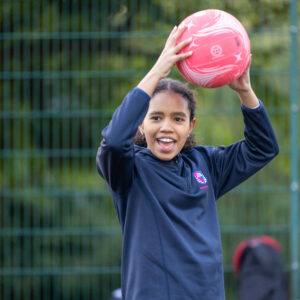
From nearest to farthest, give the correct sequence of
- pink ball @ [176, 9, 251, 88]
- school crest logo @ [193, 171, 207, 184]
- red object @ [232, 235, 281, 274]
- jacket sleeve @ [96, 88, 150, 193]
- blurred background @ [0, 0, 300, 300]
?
jacket sleeve @ [96, 88, 150, 193]
pink ball @ [176, 9, 251, 88]
school crest logo @ [193, 171, 207, 184]
red object @ [232, 235, 281, 274]
blurred background @ [0, 0, 300, 300]

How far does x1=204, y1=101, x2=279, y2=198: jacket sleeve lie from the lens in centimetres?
269

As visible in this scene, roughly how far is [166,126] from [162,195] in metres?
Result: 0.27

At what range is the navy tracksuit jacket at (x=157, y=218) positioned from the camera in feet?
7.76

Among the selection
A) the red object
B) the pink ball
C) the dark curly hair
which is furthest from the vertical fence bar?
the pink ball

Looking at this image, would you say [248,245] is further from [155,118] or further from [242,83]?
[155,118]

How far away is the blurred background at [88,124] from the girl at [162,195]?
2315 mm

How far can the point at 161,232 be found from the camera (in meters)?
2.41

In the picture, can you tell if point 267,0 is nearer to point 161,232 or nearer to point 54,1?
point 54,1

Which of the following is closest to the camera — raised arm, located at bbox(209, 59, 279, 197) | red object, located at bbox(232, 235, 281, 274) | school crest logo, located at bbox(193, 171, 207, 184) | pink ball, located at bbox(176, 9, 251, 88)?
pink ball, located at bbox(176, 9, 251, 88)

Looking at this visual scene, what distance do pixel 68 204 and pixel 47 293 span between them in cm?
70

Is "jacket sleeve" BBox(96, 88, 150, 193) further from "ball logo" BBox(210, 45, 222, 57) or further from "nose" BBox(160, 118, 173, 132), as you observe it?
"ball logo" BBox(210, 45, 222, 57)

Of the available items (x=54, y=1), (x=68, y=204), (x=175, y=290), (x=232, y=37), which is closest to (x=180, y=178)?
(x=175, y=290)

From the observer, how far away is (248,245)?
4.62m

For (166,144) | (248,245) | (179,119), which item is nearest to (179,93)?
(179,119)
